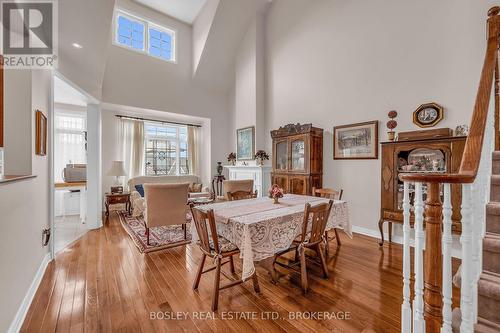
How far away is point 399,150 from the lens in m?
3.07

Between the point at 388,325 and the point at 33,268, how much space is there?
3.30 m

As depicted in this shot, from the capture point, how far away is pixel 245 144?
607 cm

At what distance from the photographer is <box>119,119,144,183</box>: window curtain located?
19.8 feet

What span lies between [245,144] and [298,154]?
1.98m

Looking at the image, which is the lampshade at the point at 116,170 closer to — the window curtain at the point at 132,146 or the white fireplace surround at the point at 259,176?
the window curtain at the point at 132,146

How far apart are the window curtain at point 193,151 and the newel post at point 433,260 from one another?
668 centimetres

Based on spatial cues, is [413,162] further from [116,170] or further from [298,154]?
[116,170]

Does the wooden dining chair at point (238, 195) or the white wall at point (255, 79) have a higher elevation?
the white wall at point (255, 79)

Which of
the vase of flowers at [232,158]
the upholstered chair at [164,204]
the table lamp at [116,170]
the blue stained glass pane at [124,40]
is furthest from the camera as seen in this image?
the vase of flowers at [232,158]

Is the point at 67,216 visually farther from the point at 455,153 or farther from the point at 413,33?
the point at 413,33

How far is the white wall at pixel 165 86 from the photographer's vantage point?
5.35 meters

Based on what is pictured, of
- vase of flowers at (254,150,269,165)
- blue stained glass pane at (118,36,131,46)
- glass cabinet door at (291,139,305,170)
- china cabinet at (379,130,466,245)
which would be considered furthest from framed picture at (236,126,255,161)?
blue stained glass pane at (118,36,131,46)

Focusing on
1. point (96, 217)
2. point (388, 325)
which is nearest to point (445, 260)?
point (388, 325)

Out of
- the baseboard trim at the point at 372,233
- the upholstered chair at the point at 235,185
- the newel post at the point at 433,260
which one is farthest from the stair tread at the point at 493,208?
the upholstered chair at the point at 235,185
